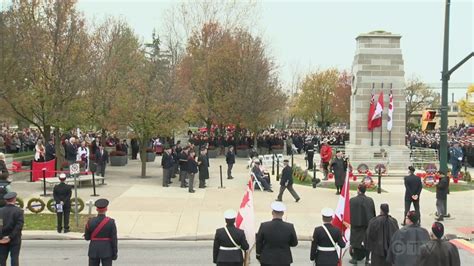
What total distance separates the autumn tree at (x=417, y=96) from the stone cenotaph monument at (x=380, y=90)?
53276mm

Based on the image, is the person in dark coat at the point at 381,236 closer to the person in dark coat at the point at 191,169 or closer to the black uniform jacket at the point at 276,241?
the black uniform jacket at the point at 276,241

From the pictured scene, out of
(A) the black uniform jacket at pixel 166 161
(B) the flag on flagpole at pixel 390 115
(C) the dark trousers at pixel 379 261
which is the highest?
(B) the flag on flagpole at pixel 390 115

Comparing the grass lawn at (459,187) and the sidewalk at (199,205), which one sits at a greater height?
the grass lawn at (459,187)

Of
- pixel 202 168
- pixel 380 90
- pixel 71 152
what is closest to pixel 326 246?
pixel 202 168

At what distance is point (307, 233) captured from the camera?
1419 cm

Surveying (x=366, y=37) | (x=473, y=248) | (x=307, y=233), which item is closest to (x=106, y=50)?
(x=366, y=37)

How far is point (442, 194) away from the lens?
52.7 ft

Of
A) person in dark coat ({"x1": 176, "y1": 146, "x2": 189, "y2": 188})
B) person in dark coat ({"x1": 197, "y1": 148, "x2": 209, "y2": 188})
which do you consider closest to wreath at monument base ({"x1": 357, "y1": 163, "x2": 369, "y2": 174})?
person in dark coat ({"x1": 197, "y1": 148, "x2": 209, "y2": 188})

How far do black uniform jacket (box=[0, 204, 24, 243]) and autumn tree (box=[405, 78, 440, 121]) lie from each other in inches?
2985

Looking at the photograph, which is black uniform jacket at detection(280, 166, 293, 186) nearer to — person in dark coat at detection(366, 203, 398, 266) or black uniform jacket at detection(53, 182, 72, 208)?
black uniform jacket at detection(53, 182, 72, 208)

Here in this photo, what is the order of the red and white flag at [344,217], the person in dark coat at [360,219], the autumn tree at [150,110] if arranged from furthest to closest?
the autumn tree at [150,110]
the person in dark coat at [360,219]
the red and white flag at [344,217]

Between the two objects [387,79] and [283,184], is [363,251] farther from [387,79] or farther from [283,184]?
[387,79]

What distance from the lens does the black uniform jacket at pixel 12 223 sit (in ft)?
31.0

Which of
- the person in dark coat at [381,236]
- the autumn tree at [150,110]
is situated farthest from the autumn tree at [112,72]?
the person in dark coat at [381,236]
